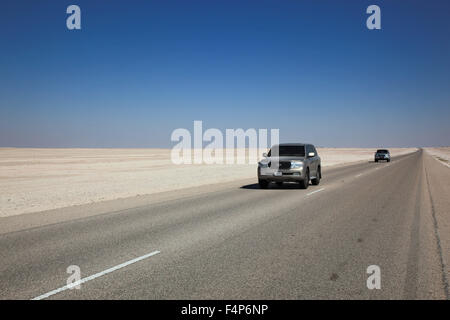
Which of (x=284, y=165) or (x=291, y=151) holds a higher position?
(x=291, y=151)

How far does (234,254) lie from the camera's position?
5164 millimetres

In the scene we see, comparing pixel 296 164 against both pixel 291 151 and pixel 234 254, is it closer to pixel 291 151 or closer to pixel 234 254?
pixel 291 151

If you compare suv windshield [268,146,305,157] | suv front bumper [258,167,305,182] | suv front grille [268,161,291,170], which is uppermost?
suv windshield [268,146,305,157]

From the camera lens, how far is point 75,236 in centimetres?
642

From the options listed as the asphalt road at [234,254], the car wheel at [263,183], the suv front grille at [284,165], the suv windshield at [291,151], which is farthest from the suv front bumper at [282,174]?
the asphalt road at [234,254]

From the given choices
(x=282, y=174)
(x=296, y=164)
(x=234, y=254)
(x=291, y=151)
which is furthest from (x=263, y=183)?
(x=234, y=254)

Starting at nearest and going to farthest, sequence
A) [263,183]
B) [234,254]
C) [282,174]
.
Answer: [234,254] → [282,174] → [263,183]

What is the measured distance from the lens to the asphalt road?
3826 mm

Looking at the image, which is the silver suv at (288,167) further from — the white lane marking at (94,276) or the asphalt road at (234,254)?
the white lane marking at (94,276)

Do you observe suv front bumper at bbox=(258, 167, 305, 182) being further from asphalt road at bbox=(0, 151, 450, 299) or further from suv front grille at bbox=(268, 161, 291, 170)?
asphalt road at bbox=(0, 151, 450, 299)

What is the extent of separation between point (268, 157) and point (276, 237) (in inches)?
357

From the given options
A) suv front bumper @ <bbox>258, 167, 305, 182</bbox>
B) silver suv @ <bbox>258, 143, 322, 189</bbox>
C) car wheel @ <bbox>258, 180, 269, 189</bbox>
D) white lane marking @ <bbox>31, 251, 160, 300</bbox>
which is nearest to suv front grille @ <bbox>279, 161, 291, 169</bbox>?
silver suv @ <bbox>258, 143, 322, 189</bbox>

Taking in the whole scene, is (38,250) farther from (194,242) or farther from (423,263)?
(423,263)

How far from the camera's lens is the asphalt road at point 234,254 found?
12.6 feet
